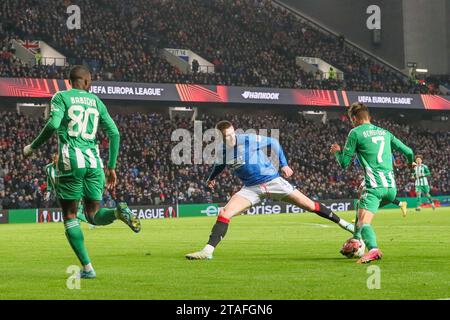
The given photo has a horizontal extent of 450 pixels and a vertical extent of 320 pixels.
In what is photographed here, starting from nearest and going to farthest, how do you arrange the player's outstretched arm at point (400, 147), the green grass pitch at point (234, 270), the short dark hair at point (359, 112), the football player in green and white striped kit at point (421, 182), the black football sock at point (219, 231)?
the green grass pitch at point (234, 270) → the short dark hair at point (359, 112) → the player's outstretched arm at point (400, 147) → the black football sock at point (219, 231) → the football player in green and white striped kit at point (421, 182)

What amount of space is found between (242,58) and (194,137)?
8775 millimetres

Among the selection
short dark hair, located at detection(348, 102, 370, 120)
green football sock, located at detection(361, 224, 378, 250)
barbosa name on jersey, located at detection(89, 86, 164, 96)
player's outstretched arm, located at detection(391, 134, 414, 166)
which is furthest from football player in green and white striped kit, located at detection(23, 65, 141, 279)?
barbosa name on jersey, located at detection(89, 86, 164, 96)

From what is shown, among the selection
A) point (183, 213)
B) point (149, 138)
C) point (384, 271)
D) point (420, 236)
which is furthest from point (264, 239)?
point (149, 138)

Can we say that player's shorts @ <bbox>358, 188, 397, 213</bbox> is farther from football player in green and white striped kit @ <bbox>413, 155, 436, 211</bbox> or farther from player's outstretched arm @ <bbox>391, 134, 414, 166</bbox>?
football player in green and white striped kit @ <bbox>413, 155, 436, 211</bbox>

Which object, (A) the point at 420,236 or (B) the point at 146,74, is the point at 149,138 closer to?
(B) the point at 146,74

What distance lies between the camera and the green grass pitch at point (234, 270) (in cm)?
967

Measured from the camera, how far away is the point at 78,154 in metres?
11.0

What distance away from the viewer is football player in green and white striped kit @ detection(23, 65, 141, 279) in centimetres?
1098

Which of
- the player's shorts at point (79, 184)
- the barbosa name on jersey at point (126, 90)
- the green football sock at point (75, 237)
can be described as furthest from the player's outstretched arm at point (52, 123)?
the barbosa name on jersey at point (126, 90)

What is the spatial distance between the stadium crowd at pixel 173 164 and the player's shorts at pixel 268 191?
26.5m

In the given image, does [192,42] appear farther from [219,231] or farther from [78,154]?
[78,154]

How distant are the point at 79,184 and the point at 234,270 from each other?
8.84 ft

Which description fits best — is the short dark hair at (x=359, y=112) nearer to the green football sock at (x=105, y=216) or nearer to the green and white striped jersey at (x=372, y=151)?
the green and white striped jersey at (x=372, y=151)

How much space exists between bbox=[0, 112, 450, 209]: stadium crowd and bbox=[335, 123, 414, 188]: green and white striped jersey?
93.2 feet
